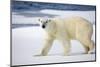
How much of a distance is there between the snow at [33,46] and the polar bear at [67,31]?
0.17ft

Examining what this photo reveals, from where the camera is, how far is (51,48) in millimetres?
2281

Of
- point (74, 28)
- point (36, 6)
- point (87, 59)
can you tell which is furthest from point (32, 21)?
point (87, 59)

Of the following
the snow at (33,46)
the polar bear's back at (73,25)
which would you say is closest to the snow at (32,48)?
the snow at (33,46)

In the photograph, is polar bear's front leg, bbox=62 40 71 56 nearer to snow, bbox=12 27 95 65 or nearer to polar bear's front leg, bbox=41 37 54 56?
snow, bbox=12 27 95 65

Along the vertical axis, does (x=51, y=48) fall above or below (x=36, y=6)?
below

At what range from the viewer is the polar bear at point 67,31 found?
2.25 m

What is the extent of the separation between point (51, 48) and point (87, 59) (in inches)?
20.7

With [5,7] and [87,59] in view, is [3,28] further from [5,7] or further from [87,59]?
[87,59]

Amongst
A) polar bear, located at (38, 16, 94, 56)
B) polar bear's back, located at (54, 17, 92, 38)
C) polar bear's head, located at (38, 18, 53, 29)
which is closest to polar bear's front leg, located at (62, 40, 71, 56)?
polar bear, located at (38, 16, 94, 56)

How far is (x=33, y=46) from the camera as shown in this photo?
2.19m

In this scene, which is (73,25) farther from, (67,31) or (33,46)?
(33,46)

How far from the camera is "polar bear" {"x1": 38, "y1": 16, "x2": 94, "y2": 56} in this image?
2254mm

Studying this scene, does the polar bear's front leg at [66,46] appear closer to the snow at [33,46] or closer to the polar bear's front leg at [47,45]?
the snow at [33,46]

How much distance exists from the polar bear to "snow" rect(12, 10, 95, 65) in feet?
0.17
